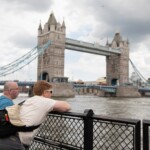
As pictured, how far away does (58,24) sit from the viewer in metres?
70.8

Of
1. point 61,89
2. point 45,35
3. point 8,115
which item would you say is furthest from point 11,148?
point 45,35

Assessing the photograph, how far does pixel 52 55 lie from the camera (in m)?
66.0

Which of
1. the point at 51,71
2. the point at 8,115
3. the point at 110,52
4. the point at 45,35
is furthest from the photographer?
the point at 110,52

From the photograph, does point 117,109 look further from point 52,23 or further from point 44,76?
point 52,23

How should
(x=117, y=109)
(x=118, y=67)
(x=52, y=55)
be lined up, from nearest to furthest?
(x=117, y=109) → (x=52, y=55) → (x=118, y=67)

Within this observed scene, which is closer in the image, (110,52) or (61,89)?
(61,89)

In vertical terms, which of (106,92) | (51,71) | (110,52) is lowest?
(106,92)

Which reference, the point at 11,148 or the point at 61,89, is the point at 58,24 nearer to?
the point at 61,89

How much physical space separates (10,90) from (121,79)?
78.5 m

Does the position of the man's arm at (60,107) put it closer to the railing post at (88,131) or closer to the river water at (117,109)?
the railing post at (88,131)

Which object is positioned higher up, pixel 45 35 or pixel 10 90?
pixel 45 35

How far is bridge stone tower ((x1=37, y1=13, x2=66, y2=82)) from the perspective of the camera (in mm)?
65750

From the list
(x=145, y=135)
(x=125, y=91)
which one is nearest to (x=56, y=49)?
(x=125, y=91)

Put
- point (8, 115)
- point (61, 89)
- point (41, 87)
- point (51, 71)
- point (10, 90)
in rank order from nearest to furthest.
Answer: point (8, 115) < point (41, 87) < point (10, 90) < point (61, 89) < point (51, 71)
